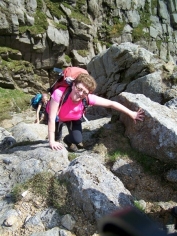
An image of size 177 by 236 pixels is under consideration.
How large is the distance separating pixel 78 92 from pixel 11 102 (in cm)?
1945

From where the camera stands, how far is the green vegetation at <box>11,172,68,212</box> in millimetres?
4749

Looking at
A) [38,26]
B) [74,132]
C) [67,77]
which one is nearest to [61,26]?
[38,26]

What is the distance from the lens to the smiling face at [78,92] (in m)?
5.85

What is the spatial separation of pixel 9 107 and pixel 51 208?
19139 mm

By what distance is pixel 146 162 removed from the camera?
609 cm

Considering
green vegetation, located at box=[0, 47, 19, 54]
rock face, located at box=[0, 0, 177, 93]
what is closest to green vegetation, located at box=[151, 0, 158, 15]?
rock face, located at box=[0, 0, 177, 93]

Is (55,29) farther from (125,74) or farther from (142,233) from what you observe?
(142,233)

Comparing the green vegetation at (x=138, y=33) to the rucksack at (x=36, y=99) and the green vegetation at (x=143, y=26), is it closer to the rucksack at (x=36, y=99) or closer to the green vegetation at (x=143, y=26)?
the green vegetation at (x=143, y=26)

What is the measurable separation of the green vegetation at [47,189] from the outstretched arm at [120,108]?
2.19 m

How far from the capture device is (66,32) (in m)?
36.8

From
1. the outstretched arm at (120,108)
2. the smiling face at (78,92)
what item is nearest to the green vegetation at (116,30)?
the outstretched arm at (120,108)

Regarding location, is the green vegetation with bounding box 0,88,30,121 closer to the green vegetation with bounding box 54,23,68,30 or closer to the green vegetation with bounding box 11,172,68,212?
the green vegetation with bounding box 54,23,68,30

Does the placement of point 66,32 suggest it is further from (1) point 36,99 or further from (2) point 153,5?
(1) point 36,99

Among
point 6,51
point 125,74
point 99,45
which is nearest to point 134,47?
point 125,74
